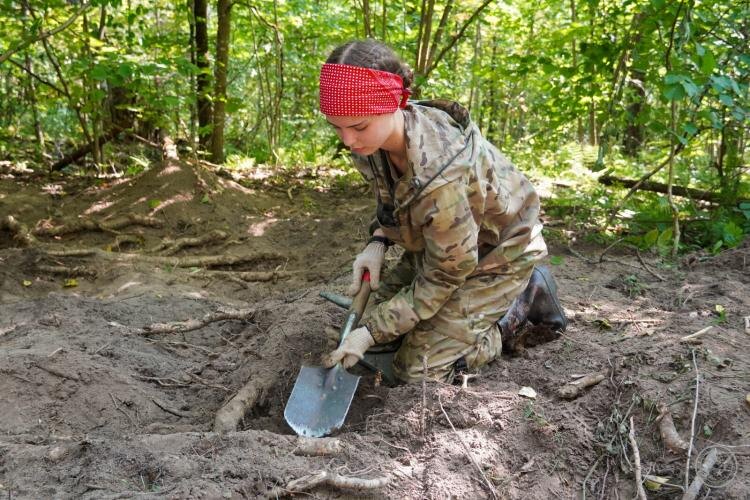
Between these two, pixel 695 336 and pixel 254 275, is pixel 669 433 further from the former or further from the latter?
pixel 254 275

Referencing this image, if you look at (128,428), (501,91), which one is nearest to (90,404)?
(128,428)

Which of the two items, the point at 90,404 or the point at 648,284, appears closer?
→ the point at 90,404

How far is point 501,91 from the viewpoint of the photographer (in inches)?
509

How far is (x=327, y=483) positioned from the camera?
196 cm

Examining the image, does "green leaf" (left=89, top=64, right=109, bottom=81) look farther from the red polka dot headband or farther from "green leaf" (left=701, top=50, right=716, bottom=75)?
"green leaf" (left=701, top=50, right=716, bottom=75)

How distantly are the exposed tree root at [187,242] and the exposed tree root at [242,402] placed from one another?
2.96m

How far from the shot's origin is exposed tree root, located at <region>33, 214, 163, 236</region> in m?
5.63

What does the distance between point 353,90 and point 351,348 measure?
107 centimetres

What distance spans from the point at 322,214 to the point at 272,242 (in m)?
0.93

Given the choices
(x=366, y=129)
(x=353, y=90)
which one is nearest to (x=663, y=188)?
(x=366, y=129)

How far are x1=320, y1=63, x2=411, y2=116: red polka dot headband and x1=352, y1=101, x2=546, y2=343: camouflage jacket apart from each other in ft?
0.78

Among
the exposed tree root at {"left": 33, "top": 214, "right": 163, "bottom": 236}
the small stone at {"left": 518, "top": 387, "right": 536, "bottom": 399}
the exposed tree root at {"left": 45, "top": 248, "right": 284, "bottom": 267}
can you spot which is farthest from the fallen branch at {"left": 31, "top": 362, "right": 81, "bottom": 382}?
the exposed tree root at {"left": 33, "top": 214, "right": 163, "bottom": 236}

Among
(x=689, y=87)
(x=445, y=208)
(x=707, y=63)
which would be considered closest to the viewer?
(x=445, y=208)

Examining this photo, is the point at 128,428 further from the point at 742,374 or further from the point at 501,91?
the point at 501,91
